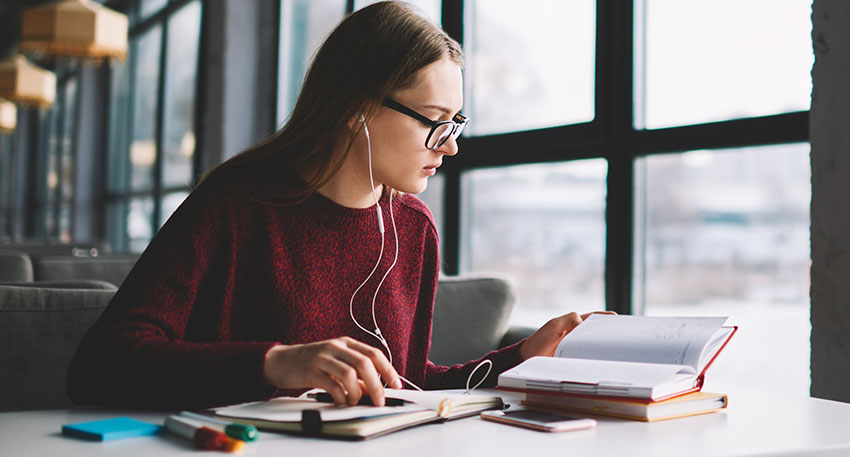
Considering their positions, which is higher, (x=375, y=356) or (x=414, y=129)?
(x=414, y=129)

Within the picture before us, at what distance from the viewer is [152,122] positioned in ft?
22.3

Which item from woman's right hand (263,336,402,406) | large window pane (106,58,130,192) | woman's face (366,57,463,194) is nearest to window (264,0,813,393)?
woman's face (366,57,463,194)

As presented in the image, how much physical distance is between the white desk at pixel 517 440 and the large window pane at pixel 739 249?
1.11 m

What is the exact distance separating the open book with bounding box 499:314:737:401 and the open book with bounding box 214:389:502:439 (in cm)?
9

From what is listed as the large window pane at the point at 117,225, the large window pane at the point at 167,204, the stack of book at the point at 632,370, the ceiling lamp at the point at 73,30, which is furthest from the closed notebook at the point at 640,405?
the large window pane at the point at 117,225

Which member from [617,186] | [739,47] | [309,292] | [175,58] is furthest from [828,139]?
[175,58]

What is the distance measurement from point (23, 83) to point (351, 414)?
5943 millimetres

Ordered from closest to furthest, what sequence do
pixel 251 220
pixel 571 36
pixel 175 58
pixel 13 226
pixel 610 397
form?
pixel 610 397 < pixel 251 220 < pixel 571 36 < pixel 175 58 < pixel 13 226

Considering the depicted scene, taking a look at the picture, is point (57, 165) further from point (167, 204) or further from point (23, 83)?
point (167, 204)

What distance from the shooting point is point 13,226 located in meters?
10.8

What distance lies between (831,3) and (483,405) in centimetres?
129

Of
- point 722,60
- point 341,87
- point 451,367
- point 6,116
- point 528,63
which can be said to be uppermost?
point 6,116

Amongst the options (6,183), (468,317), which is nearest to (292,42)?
(468,317)

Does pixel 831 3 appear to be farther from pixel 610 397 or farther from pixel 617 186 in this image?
pixel 610 397
